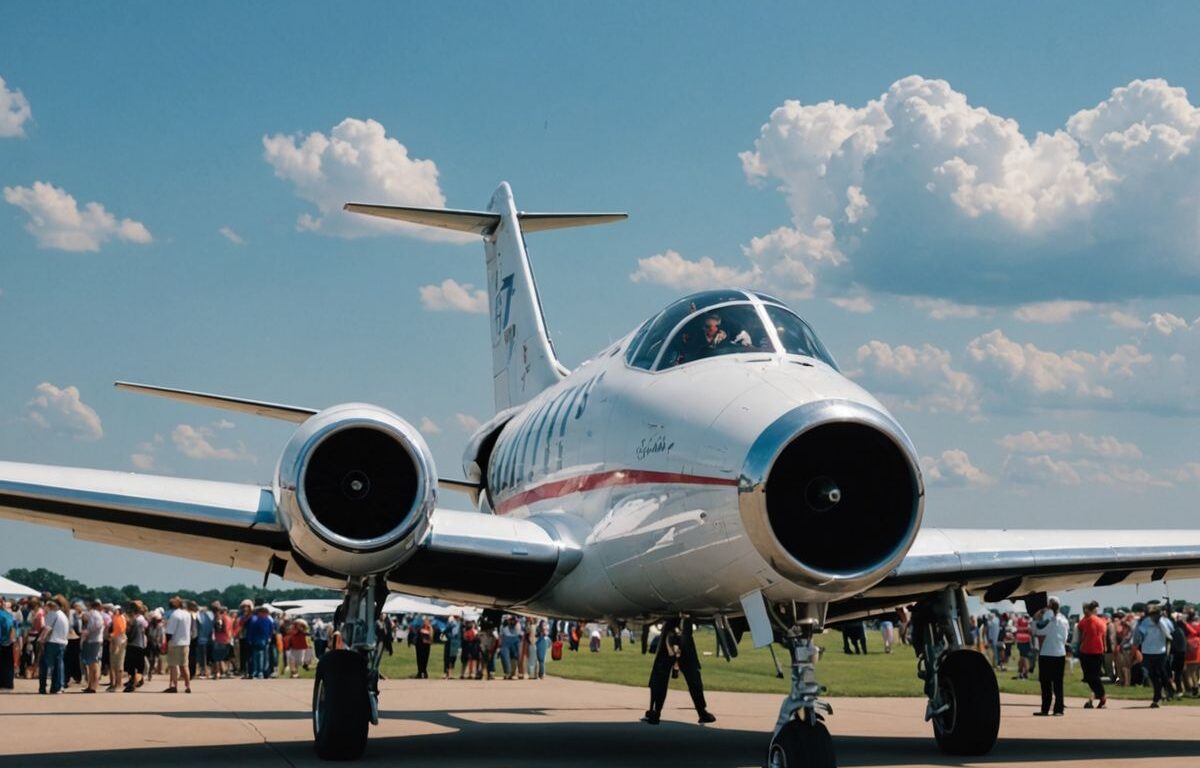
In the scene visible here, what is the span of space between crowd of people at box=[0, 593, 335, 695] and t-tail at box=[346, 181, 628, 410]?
299 inches

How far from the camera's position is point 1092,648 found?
20453 mm

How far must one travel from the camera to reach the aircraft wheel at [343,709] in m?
11.0

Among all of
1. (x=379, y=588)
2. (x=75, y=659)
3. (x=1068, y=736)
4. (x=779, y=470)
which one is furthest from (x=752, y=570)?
(x=75, y=659)

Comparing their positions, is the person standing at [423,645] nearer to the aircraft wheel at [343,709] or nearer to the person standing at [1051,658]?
the person standing at [1051,658]

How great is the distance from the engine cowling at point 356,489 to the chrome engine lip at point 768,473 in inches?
125

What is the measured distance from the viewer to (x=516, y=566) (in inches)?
461

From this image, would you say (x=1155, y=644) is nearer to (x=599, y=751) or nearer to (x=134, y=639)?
(x=599, y=751)

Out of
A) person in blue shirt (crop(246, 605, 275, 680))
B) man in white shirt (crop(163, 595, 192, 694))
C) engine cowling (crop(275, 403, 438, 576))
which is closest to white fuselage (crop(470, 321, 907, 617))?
engine cowling (crop(275, 403, 438, 576))

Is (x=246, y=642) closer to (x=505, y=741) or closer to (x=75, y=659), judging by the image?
(x=75, y=659)

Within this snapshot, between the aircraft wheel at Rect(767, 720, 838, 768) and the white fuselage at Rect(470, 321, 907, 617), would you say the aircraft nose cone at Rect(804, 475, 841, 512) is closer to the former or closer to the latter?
the white fuselage at Rect(470, 321, 907, 617)

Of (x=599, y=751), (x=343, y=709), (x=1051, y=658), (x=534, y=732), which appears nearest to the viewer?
(x=343, y=709)

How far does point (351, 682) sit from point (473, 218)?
12.9 m

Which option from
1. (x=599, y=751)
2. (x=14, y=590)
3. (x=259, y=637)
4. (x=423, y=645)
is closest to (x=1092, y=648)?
(x=599, y=751)

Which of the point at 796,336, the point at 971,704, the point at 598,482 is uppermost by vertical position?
the point at 796,336
